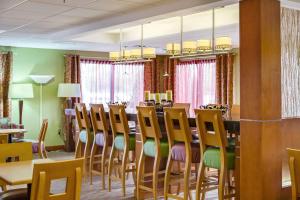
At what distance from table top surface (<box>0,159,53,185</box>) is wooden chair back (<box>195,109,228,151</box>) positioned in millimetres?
1761

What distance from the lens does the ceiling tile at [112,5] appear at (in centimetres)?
491

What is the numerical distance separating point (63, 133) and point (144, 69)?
2.97 metres

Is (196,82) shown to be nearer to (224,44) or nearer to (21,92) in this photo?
(21,92)

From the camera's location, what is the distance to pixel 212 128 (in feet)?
14.0

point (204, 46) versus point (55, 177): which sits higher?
point (204, 46)

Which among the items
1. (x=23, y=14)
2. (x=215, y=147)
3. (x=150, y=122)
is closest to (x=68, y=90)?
(x=23, y=14)

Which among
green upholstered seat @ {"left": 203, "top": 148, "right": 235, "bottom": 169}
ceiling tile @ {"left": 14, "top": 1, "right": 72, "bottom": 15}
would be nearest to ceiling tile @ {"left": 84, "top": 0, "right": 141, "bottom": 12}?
ceiling tile @ {"left": 14, "top": 1, "right": 72, "bottom": 15}

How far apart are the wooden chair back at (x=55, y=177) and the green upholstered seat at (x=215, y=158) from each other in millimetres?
1758

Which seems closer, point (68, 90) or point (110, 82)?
point (68, 90)

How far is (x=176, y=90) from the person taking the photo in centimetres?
1102

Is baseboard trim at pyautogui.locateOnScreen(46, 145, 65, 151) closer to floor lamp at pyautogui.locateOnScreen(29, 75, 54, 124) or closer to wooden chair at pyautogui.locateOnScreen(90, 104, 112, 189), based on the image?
floor lamp at pyautogui.locateOnScreen(29, 75, 54, 124)

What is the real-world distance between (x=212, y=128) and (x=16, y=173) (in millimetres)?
2125

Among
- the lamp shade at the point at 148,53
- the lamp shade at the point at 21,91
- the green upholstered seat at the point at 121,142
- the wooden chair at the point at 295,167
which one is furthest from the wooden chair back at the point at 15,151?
the lamp shade at the point at 21,91

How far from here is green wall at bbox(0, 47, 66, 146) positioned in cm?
909
